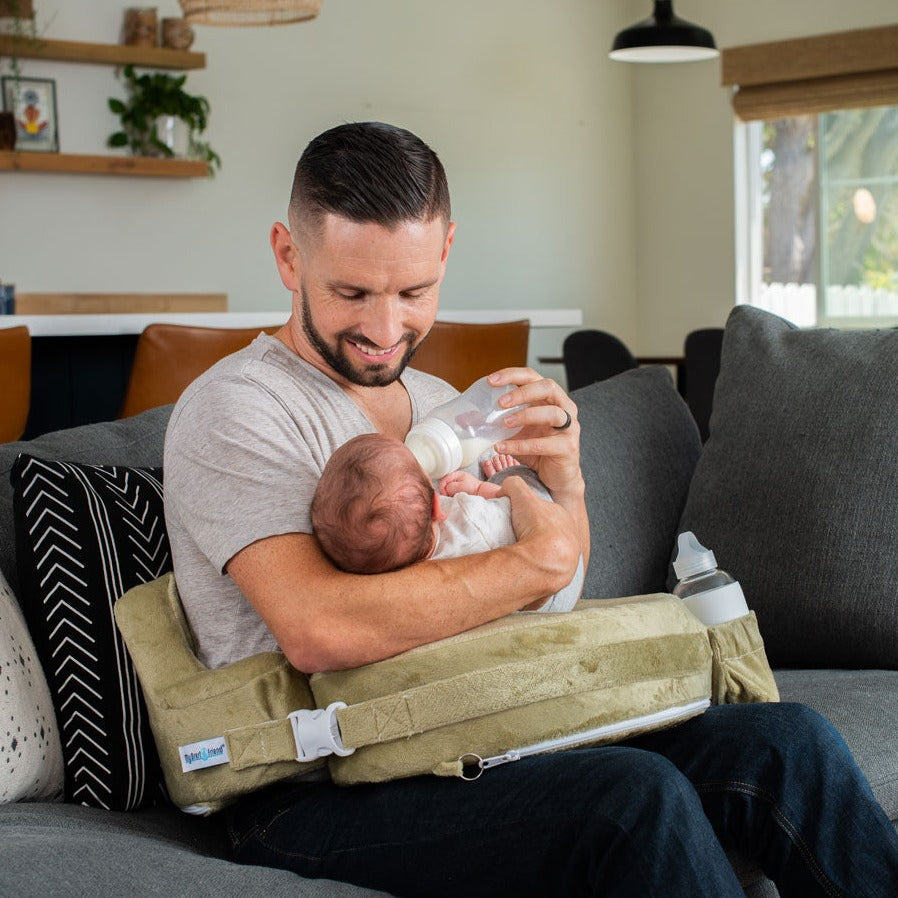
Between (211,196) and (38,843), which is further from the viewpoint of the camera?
(211,196)

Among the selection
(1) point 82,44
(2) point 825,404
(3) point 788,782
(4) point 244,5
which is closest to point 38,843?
(3) point 788,782

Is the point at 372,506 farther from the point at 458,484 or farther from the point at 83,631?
the point at 83,631

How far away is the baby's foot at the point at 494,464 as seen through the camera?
161cm

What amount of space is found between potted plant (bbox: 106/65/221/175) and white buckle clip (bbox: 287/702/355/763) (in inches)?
173

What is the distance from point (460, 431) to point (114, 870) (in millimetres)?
610

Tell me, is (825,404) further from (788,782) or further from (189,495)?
(189,495)

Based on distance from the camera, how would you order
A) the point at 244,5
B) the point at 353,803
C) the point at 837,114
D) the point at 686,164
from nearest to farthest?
the point at 353,803 → the point at 244,5 → the point at 837,114 → the point at 686,164

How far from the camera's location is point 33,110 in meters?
5.11

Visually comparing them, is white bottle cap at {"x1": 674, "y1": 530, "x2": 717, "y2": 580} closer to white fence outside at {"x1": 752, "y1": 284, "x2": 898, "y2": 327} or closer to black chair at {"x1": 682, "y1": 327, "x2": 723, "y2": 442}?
black chair at {"x1": 682, "y1": 327, "x2": 723, "y2": 442}

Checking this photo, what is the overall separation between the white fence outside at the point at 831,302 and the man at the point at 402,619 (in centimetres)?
494

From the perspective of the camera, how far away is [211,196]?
220 inches

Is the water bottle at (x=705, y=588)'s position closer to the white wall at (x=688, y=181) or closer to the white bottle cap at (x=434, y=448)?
the white bottle cap at (x=434, y=448)

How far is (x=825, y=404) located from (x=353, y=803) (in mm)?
1174

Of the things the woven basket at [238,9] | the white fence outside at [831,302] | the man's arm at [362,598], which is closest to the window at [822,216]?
the white fence outside at [831,302]
